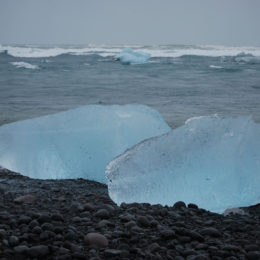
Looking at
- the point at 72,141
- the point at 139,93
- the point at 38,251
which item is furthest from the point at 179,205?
the point at 139,93

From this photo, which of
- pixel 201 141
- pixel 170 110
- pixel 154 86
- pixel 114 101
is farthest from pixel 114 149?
pixel 154 86


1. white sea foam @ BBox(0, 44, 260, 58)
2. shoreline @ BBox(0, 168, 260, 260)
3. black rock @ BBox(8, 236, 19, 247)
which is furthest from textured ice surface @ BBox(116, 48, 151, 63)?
black rock @ BBox(8, 236, 19, 247)

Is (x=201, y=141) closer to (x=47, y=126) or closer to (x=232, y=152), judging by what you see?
(x=232, y=152)

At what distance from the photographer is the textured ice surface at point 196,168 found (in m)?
2.38

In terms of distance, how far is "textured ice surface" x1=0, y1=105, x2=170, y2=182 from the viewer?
324 centimetres

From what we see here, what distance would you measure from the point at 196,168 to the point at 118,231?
84cm

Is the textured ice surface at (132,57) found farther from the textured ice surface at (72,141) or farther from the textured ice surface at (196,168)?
the textured ice surface at (196,168)

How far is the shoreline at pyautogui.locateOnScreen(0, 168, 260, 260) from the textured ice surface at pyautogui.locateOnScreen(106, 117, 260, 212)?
102 mm

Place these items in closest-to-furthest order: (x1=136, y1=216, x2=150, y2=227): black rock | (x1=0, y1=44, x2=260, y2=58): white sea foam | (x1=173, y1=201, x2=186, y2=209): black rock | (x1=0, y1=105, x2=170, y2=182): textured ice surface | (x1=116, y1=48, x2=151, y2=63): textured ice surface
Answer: (x1=136, y1=216, x2=150, y2=227): black rock → (x1=173, y1=201, x2=186, y2=209): black rock → (x1=0, y1=105, x2=170, y2=182): textured ice surface → (x1=116, y1=48, x2=151, y2=63): textured ice surface → (x1=0, y1=44, x2=260, y2=58): white sea foam

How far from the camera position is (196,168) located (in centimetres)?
244

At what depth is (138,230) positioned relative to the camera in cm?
181

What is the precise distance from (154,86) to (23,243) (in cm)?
879

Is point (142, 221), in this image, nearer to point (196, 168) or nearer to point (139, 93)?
point (196, 168)

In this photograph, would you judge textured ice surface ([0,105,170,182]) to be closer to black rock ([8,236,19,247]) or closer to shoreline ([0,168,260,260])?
shoreline ([0,168,260,260])
